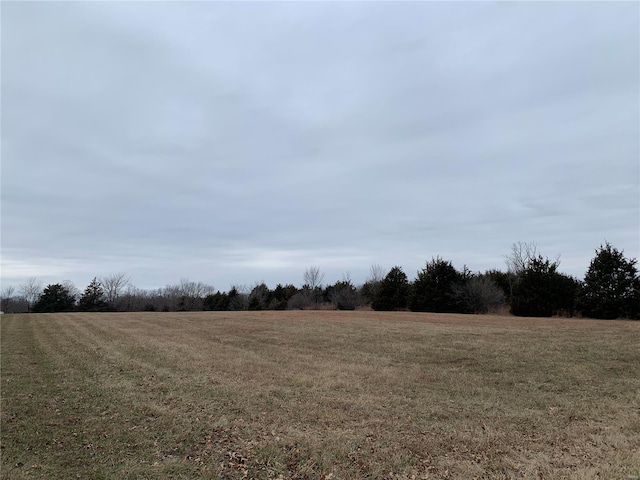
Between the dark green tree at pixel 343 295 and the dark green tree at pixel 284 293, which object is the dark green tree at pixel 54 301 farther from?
the dark green tree at pixel 343 295

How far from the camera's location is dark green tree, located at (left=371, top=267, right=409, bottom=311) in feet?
127

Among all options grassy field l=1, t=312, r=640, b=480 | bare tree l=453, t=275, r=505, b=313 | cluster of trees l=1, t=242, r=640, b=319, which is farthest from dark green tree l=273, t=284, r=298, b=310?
grassy field l=1, t=312, r=640, b=480

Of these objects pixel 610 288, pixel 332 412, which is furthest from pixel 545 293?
pixel 332 412

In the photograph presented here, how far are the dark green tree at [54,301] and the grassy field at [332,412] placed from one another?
149 feet

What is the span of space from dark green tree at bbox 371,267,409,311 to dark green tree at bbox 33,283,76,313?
40.5 meters

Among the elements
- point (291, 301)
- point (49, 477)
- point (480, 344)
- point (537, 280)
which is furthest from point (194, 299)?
point (49, 477)

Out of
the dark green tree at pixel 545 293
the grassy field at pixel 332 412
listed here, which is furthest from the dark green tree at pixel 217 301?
the grassy field at pixel 332 412

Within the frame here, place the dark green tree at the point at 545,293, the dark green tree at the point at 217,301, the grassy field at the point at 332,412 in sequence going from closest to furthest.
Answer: the grassy field at the point at 332,412
the dark green tree at the point at 545,293
the dark green tree at the point at 217,301

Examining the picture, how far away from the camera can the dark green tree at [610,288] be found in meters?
21.9

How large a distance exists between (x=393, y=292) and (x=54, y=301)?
43.4 meters

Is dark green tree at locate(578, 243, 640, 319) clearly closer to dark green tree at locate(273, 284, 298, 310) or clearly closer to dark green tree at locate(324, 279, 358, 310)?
dark green tree at locate(324, 279, 358, 310)

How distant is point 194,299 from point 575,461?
6277 cm

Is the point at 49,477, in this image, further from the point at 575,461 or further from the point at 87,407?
the point at 575,461

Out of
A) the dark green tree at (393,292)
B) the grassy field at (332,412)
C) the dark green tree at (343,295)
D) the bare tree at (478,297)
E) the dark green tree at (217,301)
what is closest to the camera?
the grassy field at (332,412)
